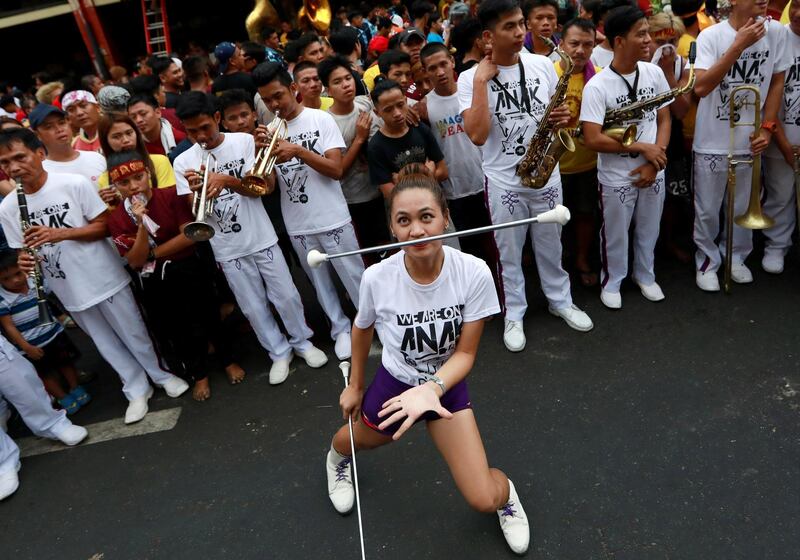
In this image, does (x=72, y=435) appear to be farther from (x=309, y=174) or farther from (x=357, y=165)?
(x=357, y=165)

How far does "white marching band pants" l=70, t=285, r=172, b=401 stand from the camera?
4.17m

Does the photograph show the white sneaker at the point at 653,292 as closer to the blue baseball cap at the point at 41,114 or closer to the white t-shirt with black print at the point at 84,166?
the white t-shirt with black print at the point at 84,166

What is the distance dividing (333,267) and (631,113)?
100 inches

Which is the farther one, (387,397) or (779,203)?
(779,203)

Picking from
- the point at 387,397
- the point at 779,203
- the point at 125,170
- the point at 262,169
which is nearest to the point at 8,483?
the point at 125,170

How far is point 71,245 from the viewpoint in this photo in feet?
12.9

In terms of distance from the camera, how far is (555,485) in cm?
305

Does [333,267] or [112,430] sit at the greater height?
[333,267]

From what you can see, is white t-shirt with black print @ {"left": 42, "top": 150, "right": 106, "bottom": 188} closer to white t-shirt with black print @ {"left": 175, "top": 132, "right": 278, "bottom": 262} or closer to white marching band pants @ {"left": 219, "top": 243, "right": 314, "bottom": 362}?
white t-shirt with black print @ {"left": 175, "top": 132, "right": 278, "bottom": 262}

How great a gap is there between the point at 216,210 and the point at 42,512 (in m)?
2.23

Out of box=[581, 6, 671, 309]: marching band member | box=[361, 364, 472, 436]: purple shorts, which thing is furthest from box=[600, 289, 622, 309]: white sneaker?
box=[361, 364, 472, 436]: purple shorts

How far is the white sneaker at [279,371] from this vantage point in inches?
172

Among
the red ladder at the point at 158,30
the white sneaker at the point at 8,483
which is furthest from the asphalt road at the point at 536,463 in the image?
the red ladder at the point at 158,30

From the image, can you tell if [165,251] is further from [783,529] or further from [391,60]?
[783,529]
